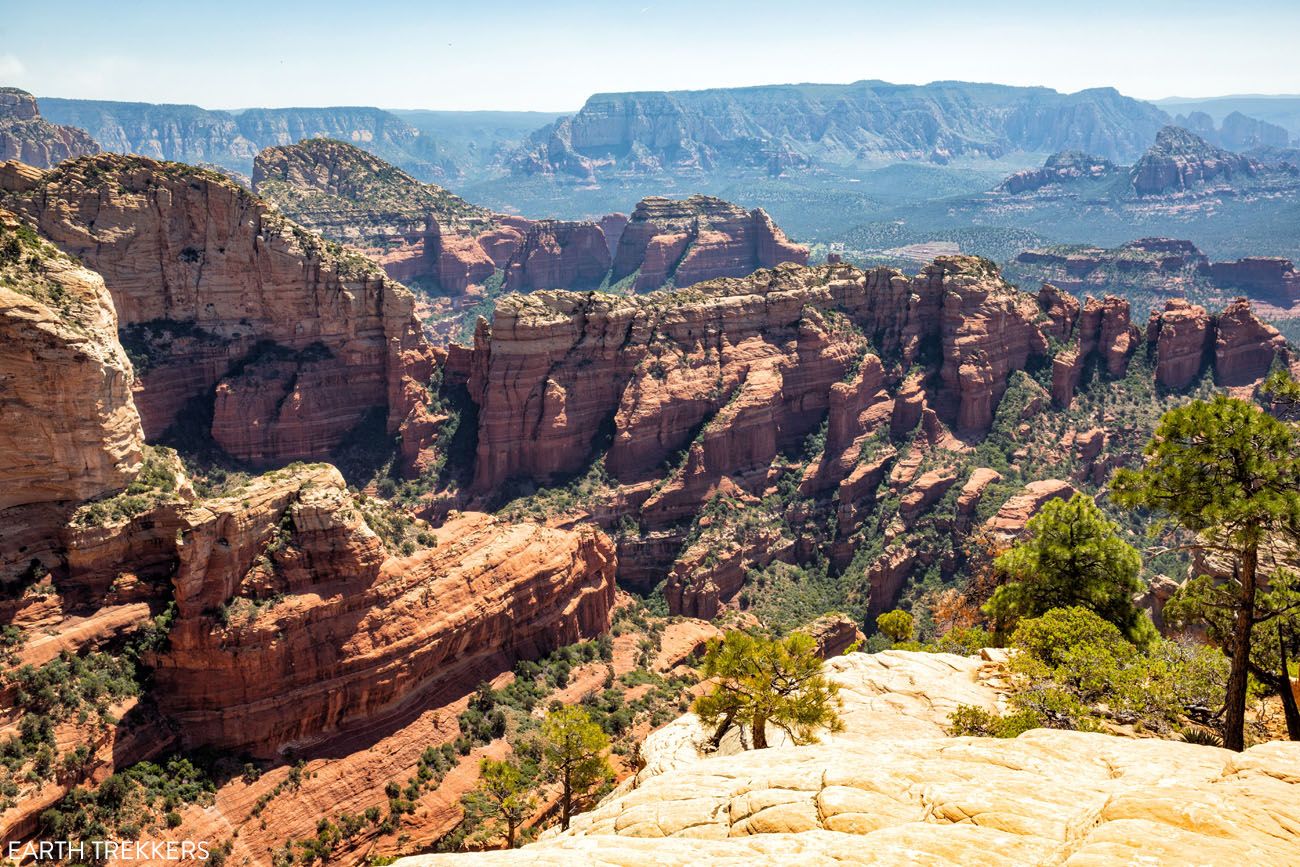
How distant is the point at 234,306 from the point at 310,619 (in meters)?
50.5

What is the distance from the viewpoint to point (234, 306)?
84.1 meters

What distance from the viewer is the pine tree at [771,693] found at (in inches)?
1335

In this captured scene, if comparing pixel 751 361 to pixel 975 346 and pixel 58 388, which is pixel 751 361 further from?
pixel 58 388

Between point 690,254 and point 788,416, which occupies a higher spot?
point 690,254

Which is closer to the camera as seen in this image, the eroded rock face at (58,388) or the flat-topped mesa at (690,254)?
the eroded rock face at (58,388)

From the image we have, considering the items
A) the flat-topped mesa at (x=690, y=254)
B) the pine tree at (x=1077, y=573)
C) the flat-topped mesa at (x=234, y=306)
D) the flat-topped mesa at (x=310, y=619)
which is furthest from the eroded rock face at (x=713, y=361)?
the flat-topped mesa at (x=690, y=254)

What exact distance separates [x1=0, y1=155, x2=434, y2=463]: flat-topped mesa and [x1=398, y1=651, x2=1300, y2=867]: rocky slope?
68920 mm

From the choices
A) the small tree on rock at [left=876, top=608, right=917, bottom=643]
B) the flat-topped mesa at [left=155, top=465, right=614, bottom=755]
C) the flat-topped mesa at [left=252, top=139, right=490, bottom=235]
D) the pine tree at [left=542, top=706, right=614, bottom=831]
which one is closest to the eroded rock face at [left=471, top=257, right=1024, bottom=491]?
the flat-topped mesa at [left=155, top=465, right=614, bottom=755]

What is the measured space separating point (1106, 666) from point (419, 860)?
23402 mm

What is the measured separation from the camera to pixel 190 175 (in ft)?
261

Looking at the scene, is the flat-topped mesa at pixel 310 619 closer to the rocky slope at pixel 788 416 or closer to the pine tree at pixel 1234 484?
the rocky slope at pixel 788 416

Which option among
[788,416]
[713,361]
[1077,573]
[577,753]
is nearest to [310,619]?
[577,753]

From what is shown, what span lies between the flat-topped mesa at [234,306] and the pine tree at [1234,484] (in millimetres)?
78479

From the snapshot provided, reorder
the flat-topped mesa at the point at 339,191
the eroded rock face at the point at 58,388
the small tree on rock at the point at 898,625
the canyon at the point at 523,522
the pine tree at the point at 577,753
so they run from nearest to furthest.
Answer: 1. the canyon at the point at 523,522
2. the pine tree at the point at 577,753
3. the eroded rock face at the point at 58,388
4. the small tree on rock at the point at 898,625
5. the flat-topped mesa at the point at 339,191
